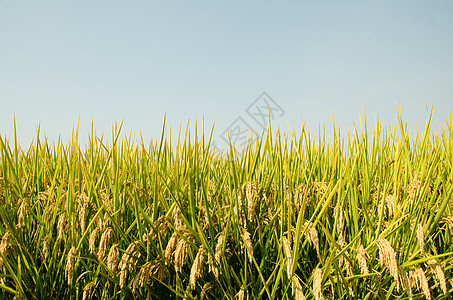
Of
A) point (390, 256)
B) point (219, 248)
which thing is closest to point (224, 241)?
point (219, 248)

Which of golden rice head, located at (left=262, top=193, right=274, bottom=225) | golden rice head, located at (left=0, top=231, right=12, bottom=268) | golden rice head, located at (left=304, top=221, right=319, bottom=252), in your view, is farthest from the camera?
golden rice head, located at (left=262, top=193, right=274, bottom=225)

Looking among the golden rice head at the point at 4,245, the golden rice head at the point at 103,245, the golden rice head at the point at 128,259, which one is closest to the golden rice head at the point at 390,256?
the golden rice head at the point at 128,259

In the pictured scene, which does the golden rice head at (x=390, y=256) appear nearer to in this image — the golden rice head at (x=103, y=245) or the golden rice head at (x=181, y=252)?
the golden rice head at (x=181, y=252)

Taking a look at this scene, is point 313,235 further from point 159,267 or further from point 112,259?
point 112,259

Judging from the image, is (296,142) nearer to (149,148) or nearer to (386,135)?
(386,135)

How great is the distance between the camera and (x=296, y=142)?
3.45 meters

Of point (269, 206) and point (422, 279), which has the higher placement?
point (269, 206)

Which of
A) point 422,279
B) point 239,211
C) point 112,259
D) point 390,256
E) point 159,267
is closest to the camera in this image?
point 390,256

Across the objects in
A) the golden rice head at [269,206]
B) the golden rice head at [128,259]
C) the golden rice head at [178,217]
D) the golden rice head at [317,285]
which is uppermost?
the golden rice head at [269,206]

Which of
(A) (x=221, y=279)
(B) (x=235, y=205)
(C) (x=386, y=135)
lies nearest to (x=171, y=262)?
(A) (x=221, y=279)

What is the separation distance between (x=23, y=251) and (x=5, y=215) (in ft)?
1.15

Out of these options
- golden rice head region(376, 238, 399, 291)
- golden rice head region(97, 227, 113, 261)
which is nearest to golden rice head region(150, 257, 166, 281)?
golden rice head region(97, 227, 113, 261)

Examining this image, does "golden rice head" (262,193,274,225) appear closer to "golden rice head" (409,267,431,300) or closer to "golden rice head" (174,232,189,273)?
"golden rice head" (174,232,189,273)

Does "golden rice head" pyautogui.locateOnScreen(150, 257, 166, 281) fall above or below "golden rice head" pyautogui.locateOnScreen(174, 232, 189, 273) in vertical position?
below
